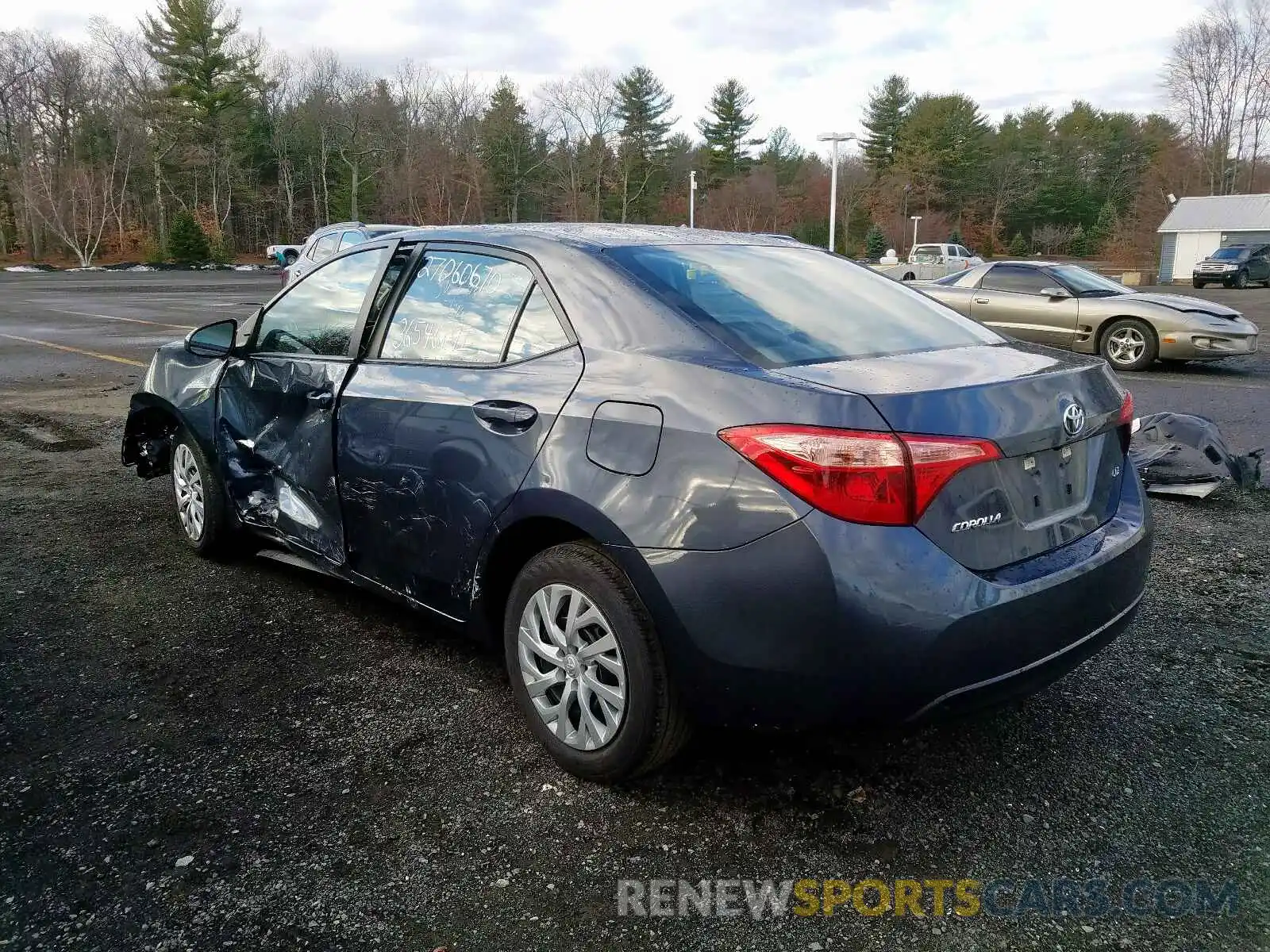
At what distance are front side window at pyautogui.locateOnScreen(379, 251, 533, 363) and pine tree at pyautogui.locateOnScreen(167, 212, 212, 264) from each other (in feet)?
178

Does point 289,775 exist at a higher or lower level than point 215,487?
lower

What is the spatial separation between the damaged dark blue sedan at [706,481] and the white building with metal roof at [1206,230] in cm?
4988

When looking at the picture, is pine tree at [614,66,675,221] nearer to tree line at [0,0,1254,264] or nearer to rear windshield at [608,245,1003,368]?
tree line at [0,0,1254,264]

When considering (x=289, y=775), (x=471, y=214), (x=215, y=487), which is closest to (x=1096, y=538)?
(x=289, y=775)

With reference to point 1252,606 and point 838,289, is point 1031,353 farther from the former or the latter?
point 1252,606

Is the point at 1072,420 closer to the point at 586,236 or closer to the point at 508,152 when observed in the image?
the point at 586,236

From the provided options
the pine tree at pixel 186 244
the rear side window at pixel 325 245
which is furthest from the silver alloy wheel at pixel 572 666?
the pine tree at pixel 186 244

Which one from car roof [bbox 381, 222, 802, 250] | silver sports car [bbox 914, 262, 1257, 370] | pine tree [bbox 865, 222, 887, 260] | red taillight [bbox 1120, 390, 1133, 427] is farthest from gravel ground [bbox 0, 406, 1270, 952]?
pine tree [bbox 865, 222, 887, 260]

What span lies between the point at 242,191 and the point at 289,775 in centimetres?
6897

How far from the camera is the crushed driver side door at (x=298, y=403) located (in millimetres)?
3635

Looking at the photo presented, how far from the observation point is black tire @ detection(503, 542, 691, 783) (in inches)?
99.2

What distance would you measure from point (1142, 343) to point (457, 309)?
10.6m

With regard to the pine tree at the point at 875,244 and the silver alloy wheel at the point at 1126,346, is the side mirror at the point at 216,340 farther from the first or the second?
the pine tree at the point at 875,244

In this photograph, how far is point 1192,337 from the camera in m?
11.2
